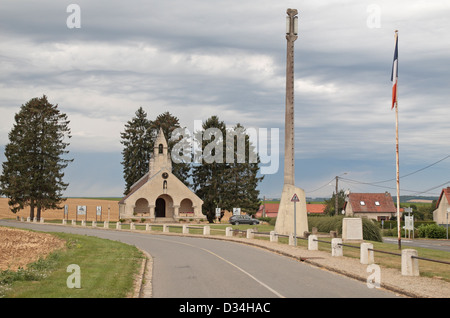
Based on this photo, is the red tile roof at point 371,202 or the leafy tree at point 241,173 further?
the red tile roof at point 371,202

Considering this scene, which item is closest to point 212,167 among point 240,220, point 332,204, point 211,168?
point 211,168

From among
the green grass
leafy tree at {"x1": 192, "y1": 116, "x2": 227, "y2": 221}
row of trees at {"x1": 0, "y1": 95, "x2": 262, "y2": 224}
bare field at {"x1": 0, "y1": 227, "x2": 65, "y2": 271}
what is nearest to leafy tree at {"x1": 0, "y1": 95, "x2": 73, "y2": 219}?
Result: row of trees at {"x1": 0, "y1": 95, "x2": 262, "y2": 224}

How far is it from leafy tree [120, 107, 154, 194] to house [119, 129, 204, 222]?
576 inches

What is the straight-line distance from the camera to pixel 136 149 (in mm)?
95625

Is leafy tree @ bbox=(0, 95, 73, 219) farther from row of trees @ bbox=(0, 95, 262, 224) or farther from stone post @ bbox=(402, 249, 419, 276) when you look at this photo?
stone post @ bbox=(402, 249, 419, 276)

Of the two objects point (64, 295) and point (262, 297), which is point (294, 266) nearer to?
point (262, 297)

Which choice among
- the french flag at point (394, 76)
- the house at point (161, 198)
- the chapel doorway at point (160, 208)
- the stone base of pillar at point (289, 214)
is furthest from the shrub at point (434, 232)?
the french flag at point (394, 76)

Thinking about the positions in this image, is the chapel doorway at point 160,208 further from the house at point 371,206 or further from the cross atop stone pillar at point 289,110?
the cross atop stone pillar at point 289,110

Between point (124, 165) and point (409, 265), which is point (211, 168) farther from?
point (409, 265)

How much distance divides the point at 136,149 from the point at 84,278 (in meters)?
80.4

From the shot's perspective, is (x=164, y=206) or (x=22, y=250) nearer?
(x=22, y=250)

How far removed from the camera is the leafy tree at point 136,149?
96.0 meters

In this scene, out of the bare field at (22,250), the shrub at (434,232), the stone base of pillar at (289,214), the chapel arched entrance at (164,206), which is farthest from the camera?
the chapel arched entrance at (164,206)

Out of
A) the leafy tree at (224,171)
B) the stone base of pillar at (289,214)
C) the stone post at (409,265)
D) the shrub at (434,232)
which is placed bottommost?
the shrub at (434,232)
